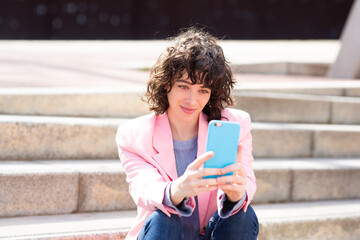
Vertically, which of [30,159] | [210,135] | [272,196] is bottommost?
[272,196]

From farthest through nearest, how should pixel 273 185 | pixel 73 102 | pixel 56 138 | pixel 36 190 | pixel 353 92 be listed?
pixel 353 92 < pixel 73 102 < pixel 273 185 < pixel 56 138 < pixel 36 190

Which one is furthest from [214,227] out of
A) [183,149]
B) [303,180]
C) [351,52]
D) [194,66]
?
[351,52]

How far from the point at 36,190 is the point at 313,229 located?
1.47 meters

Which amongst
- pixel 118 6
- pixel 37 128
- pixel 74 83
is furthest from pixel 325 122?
pixel 118 6

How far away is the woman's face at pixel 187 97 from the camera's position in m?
2.12

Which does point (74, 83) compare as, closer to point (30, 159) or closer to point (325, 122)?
point (30, 159)

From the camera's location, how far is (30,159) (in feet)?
10.0

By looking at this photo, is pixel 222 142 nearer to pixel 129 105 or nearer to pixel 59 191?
pixel 59 191

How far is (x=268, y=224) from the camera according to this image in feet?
9.44

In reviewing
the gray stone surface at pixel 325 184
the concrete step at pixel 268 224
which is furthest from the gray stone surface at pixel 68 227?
the gray stone surface at pixel 325 184

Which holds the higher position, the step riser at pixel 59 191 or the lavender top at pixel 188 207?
the lavender top at pixel 188 207

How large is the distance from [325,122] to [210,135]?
2.63 m

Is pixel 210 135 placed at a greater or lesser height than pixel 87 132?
greater

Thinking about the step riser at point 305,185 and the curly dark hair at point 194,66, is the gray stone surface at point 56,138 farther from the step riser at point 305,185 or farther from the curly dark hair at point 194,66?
the curly dark hair at point 194,66
